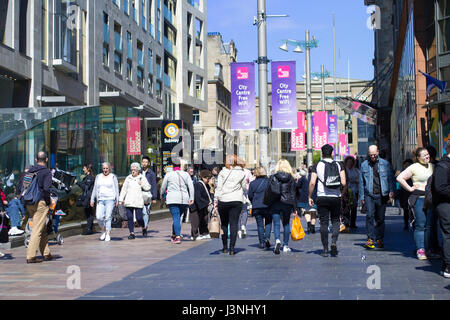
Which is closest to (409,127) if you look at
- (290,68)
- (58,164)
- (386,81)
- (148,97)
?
(290,68)

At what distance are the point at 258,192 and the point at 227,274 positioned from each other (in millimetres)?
3744

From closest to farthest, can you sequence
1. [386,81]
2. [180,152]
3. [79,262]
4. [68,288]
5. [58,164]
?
[68,288] < [79,262] < [58,164] < [180,152] < [386,81]

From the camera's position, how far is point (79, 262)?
11.2 m

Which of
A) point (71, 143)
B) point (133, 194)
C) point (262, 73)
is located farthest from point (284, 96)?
point (71, 143)

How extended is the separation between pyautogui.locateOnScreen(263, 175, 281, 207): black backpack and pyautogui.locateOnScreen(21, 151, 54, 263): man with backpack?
384cm

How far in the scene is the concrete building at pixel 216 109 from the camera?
246 feet

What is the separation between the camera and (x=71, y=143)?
58.2ft

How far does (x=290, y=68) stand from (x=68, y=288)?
1349 cm

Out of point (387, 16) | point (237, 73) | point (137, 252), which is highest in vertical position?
point (387, 16)

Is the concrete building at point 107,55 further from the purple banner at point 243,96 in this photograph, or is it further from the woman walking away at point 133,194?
the purple banner at point 243,96

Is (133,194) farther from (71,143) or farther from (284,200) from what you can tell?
(284,200)

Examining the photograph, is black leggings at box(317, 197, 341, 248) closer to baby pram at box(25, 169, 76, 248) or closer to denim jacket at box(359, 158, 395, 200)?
denim jacket at box(359, 158, 395, 200)

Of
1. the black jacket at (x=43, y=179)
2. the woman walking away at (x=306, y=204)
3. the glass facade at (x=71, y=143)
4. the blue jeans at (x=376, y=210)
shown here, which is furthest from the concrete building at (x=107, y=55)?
the blue jeans at (x=376, y=210)

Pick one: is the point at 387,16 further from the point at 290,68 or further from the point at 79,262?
the point at 79,262
